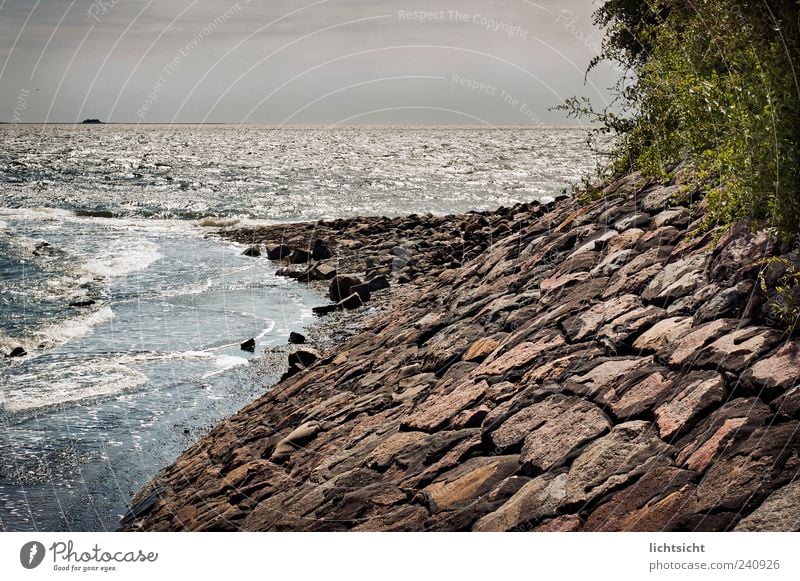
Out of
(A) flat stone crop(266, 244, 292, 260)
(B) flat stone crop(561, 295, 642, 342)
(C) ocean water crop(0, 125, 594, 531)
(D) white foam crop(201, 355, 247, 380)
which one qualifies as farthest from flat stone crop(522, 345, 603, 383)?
(A) flat stone crop(266, 244, 292, 260)

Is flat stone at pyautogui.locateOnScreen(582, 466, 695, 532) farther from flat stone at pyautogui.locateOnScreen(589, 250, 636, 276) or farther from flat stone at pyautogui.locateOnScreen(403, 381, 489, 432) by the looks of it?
flat stone at pyautogui.locateOnScreen(589, 250, 636, 276)

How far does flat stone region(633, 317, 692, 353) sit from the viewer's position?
717 centimetres

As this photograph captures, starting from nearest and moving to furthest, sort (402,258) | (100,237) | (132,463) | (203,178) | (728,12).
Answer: (728,12) < (132,463) < (402,258) < (100,237) < (203,178)

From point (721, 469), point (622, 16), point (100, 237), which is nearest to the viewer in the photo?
point (721, 469)

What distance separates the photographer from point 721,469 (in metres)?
5.51

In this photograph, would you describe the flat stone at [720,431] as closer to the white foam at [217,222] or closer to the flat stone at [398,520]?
the flat stone at [398,520]

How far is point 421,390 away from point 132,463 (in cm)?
542

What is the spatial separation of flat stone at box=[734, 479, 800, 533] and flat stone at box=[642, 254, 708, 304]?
2872 mm

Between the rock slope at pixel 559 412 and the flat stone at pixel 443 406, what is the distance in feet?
0.09

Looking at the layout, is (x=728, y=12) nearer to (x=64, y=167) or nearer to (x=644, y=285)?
(x=644, y=285)

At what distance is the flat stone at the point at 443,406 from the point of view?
26.4 ft

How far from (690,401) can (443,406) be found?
283cm

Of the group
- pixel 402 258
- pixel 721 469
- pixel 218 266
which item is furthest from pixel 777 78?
pixel 218 266

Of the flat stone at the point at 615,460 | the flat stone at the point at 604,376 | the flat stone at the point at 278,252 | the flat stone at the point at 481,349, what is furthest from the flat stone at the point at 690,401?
the flat stone at the point at 278,252
